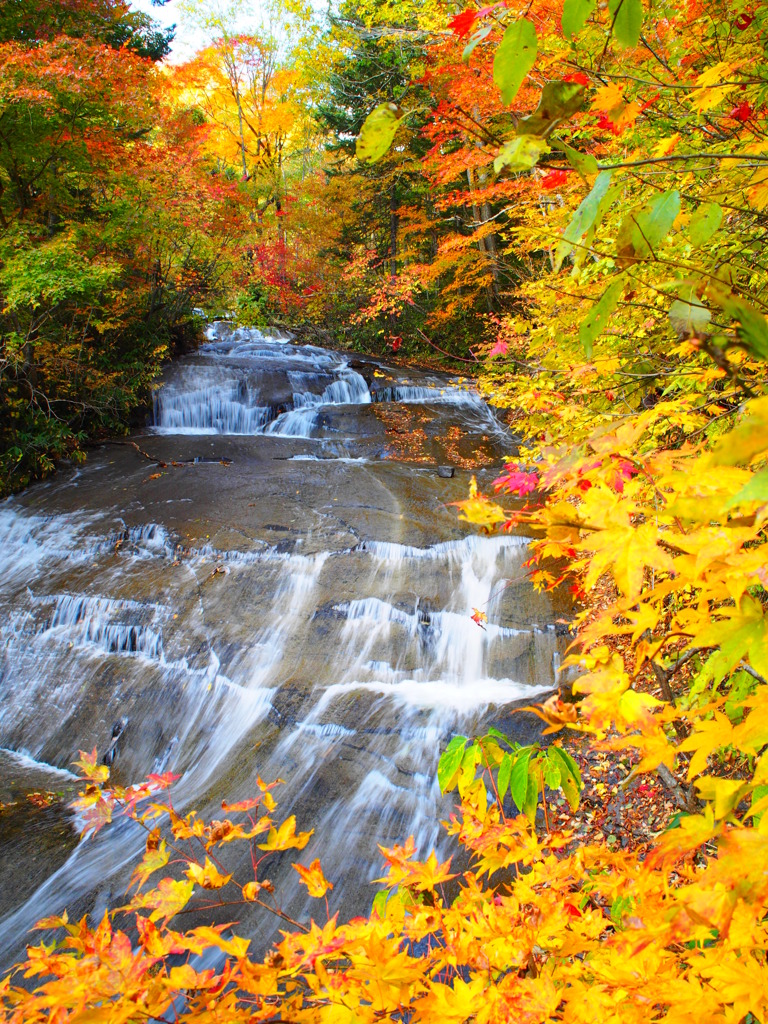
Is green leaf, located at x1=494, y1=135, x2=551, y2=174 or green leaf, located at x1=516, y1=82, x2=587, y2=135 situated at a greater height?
green leaf, located at x1=516, y1=82, x2=587, y2=135

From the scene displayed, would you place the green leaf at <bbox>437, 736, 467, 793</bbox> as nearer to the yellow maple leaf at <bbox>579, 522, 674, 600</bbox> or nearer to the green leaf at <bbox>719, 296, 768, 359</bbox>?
the yellow maple leaf at <bbox>579, 522, 674, 600</bbox>

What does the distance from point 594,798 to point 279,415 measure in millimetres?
9216

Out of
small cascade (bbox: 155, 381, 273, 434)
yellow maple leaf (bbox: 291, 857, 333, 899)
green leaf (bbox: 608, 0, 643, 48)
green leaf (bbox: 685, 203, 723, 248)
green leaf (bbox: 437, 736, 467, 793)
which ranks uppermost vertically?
green leaf (bbox: 608, 0, 643, 48)

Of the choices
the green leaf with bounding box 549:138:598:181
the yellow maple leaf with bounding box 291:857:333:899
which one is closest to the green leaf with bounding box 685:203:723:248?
the green leaf with bounding box 549:138:598:181

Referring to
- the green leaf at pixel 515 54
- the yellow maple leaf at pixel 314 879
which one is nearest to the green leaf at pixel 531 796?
the yellow maple leaf at pixel 314 879

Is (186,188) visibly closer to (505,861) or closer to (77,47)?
(77,47)

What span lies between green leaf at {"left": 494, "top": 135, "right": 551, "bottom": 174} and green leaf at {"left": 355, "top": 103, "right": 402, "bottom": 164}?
0.20m

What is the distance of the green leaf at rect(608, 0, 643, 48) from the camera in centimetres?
79

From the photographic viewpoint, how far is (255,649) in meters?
5.35

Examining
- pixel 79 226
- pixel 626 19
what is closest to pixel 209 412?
pixel 79 226

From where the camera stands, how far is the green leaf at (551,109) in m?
0.80

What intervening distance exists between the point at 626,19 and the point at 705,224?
1.06 ft

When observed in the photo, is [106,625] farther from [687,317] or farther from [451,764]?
[687,317]

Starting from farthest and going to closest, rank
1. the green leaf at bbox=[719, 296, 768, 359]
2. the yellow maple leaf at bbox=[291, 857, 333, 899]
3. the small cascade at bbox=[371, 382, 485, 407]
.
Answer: the small cascade at bbox=[371, 382, 485, 407] → the yellow maple leaf at bbox=[291, 857, 333, 899] → the green leaf at bbox=[719, 296, 768, 359]
